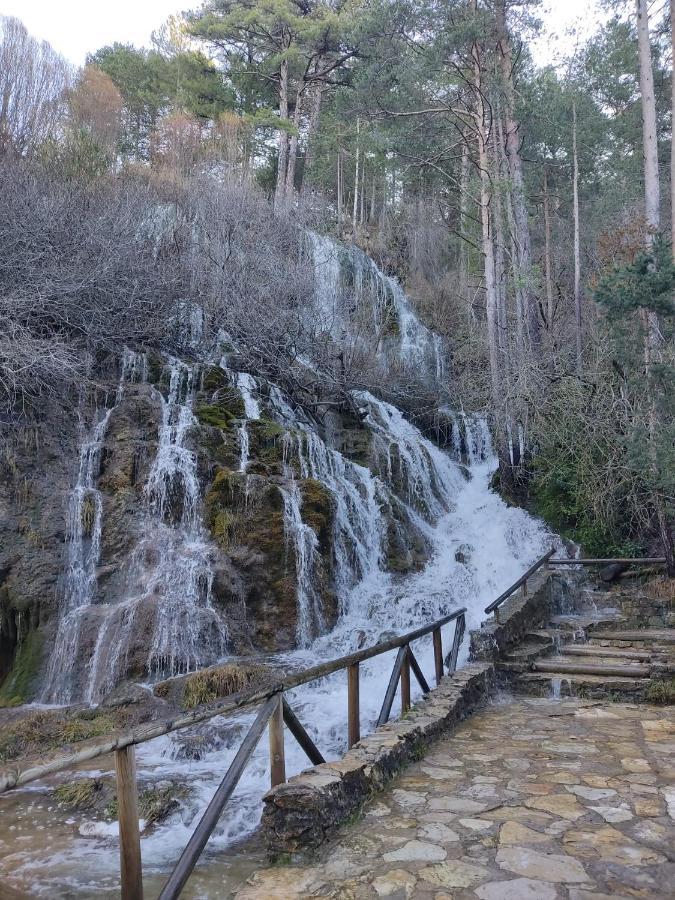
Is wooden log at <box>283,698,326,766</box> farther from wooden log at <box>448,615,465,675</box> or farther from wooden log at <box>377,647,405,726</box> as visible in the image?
wooden log at <box>448,615,465,675</box>

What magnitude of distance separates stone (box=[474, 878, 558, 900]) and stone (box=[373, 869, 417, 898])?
32cm

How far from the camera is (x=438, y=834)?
12.0 ft

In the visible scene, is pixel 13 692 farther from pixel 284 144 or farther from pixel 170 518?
pixel 284 144

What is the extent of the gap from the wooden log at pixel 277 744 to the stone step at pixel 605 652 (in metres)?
5.10

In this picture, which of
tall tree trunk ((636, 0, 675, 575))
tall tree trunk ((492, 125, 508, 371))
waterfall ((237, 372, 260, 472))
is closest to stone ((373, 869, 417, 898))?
tall tree trunk ((636, 0, 675, 575))

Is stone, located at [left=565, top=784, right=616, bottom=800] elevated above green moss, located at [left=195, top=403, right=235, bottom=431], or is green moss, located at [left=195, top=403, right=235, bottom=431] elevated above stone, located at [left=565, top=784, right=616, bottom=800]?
green moss, located at [left=195, top=403, right=235, bottom=431]

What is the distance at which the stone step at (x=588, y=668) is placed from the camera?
7.02 meters

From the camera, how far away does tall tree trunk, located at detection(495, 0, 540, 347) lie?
15438 mm

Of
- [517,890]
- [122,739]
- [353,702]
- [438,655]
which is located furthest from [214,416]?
[517,890]

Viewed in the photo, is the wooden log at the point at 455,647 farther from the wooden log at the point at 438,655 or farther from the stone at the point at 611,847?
the stone at the point at 611,847

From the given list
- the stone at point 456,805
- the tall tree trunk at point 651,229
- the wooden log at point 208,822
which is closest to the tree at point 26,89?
the tall tree trunk at point 651,229

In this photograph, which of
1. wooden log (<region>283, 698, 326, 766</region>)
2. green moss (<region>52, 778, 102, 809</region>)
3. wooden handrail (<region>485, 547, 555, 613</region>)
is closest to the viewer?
wooden log (<region>283, 698, 326, 766</region>)

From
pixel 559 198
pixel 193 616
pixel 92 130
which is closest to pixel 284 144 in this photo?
pixel 92 130

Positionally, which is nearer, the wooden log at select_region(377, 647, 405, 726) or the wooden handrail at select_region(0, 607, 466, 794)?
the wooden handrail at select_region(0, 607, 466, 794)
